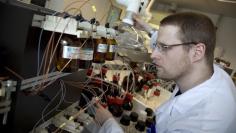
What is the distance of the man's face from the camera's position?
3.73ft

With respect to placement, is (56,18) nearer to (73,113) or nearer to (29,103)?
(29,103)

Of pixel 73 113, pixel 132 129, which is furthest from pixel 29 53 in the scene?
pixel 132 129

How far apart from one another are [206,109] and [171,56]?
1.02 feet

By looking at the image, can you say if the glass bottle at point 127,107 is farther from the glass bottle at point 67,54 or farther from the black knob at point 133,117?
the glass bottle at point 67,54

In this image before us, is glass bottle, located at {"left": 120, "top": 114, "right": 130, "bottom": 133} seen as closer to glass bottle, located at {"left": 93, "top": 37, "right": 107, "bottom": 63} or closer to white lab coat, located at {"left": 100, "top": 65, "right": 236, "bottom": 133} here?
white lab coat, located at {"left": 100, "top": 65, "right": 236, "bottom": 133}

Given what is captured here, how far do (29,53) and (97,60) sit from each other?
0.44 meters

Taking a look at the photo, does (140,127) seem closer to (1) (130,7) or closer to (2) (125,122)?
(2) (125,122)

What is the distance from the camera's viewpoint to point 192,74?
1.15 metres

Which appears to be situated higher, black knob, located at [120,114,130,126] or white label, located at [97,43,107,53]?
white label, located at [97,43,107,53]

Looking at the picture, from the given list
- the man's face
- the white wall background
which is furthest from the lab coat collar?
the white wall background

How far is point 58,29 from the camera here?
2.75 feet

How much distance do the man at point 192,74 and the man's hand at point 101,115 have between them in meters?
0.08

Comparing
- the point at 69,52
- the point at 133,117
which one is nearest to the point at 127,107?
the point at 133,117

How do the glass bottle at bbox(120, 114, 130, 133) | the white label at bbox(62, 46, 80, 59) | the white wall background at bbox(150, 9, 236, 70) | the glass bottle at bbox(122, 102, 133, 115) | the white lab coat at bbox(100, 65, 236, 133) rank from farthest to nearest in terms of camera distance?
the white wall background at bbox(150, 9, 236, 70), the glass bottle at bbox(122, 102, 133, 115), the glass bottle at bbox(120, 114, 130, 133), the white lab coat at bbox(100, 65, 236, 133), the white label at bbox(62, 46, 80, 59)
